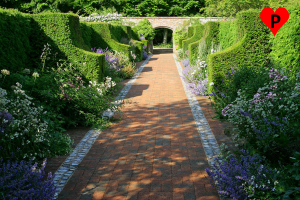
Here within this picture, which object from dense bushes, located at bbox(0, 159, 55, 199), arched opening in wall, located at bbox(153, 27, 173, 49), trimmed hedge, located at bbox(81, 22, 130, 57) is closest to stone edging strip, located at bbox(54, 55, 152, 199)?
dense bushes, located at bbox(0, 159, 55, 199)

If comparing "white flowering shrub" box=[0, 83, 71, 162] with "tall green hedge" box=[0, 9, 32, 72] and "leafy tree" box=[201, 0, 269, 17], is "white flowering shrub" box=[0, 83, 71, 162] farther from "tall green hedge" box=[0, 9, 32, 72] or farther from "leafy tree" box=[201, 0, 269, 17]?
"leafy tree" box=[201, 0, 269, 17]

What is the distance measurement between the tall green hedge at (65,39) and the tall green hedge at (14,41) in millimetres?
396

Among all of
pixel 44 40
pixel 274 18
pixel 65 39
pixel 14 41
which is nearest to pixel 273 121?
pixel 274 18

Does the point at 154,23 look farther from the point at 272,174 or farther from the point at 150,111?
the point at 272,174

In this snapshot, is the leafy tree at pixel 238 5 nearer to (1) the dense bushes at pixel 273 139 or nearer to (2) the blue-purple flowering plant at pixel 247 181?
(1) the dense bushes at pixel 273 139

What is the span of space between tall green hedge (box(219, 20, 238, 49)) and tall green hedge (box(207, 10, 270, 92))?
205cm

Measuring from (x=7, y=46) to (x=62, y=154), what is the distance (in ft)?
10.3

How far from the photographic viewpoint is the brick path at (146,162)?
3.78 metres

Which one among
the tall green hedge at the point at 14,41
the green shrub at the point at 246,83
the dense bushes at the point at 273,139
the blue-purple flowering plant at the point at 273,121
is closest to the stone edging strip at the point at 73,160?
the dense bushes at the point at 273,139

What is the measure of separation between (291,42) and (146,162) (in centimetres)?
511

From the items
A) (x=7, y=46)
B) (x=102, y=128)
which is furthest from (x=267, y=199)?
(x=7, y=46)

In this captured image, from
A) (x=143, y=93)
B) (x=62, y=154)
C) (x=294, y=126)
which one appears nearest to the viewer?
(x=294, y=126)

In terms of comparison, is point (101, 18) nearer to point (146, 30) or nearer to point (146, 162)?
point (146, 30)

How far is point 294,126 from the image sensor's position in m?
3.69
